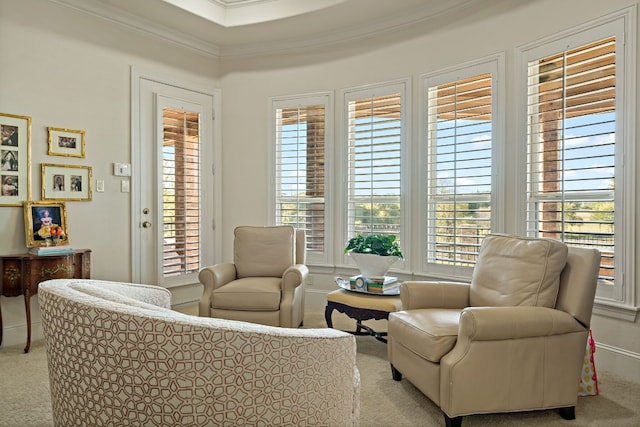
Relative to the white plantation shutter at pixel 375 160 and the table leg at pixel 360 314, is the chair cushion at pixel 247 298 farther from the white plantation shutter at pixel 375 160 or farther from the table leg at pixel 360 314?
the white plantation shutter at pixel 375 160

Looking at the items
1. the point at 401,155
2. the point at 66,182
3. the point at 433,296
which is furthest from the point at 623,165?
the point at 66,182

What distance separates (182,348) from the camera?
973mm

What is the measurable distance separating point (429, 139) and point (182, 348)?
3.48m

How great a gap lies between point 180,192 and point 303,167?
1.36 m

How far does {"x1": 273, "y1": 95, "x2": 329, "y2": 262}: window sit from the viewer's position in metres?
4.75

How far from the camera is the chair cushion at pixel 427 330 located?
84.0 inches

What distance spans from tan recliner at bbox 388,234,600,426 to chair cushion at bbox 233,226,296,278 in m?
1.63

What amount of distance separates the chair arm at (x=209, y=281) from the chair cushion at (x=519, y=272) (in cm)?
199

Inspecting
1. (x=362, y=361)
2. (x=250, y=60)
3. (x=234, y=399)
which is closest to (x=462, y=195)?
(x=362, y=361)

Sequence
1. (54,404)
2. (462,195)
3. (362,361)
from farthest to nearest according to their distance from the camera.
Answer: (462,195) < (362,361) < (54,404)

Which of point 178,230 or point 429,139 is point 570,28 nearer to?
point 429,139

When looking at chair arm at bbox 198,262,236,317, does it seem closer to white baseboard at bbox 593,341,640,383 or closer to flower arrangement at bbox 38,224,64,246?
flower arrangement at bbox 38,224,64,246

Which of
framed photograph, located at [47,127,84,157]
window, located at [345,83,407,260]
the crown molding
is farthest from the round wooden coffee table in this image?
the crown molding

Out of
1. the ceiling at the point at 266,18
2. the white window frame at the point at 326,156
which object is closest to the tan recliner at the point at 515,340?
the white window frame at the point at 326,156
